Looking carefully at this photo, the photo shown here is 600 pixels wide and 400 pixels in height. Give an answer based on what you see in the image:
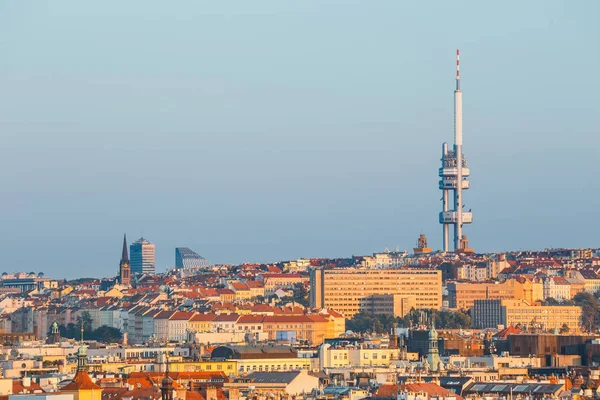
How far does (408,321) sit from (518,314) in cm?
959

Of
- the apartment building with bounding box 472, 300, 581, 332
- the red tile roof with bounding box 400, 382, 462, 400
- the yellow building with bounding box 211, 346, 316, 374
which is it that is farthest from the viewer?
the apartment building with bounding box 472, 300, 581, 332

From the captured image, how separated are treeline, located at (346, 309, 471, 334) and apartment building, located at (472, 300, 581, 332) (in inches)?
48.0

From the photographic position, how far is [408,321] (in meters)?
172

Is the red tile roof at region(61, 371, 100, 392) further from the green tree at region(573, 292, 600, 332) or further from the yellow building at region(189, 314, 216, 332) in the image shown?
the green tree at region(573, 292, 600, 332)

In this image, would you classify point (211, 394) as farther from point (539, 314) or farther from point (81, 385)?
point (539, 314)

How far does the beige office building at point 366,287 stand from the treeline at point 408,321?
26.5 ft

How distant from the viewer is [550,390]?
237 feet

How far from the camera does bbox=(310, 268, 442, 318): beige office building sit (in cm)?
18775

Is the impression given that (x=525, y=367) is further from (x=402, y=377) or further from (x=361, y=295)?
(x=361, y=295)

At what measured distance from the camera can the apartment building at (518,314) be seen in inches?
6900

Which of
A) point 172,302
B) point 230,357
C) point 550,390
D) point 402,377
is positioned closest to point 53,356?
point 230,357

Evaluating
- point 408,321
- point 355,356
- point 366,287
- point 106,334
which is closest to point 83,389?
point 355,356

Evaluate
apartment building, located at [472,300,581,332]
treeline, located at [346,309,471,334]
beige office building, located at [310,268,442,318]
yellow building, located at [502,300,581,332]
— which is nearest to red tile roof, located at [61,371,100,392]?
treeline, located at [346,309,471,334]

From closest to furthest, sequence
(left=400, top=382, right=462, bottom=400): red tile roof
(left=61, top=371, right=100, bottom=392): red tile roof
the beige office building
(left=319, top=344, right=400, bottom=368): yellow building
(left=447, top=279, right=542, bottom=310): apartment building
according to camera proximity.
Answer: (left=61, top=371, right=100, bottom=392): red tile roof
(left=400, top=382, right=462, bottom=400): red tile roof
(left=319, top=344, right=400, bottom=368): yellow building
the beige office building
(left=447, top=279, right=542, bottom=310): apartment building
